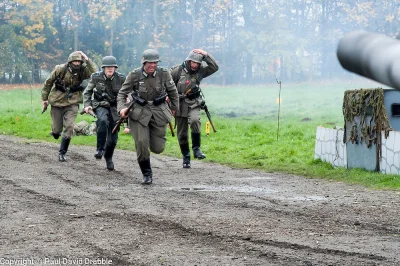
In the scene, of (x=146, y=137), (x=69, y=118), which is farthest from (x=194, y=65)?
(x=146, y=137)

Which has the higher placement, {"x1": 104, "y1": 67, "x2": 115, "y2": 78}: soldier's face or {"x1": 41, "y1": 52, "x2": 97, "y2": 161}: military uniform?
{"x1": 104, "y1": 67, "x2": 115, "y2": 78}: soldier's face

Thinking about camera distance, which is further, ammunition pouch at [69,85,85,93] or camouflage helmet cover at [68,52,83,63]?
ammunition pouch at [69,85,85,93]

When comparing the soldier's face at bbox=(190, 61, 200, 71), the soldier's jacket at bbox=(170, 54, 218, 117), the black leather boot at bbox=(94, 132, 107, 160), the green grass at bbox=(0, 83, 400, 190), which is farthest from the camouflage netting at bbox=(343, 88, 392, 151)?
the black leather boot at bbox=(94, 132, 107, 160)

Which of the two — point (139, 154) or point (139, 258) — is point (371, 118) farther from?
point (139, 258)

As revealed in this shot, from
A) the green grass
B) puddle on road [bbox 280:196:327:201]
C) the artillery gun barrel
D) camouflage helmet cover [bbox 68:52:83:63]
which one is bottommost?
the green grass

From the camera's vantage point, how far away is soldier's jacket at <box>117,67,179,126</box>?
41.6 feet

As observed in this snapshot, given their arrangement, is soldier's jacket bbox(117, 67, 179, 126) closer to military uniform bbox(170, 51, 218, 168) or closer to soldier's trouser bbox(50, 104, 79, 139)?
military uniform bbox(170, 51, 218, 168)

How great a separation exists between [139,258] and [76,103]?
1096cm

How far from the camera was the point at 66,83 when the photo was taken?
16625 millimetres

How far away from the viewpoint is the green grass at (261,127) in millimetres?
15812

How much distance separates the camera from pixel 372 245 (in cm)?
673

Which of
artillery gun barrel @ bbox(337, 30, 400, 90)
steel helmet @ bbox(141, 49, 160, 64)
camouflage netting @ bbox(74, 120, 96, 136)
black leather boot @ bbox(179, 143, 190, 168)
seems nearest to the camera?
artillery gun barrel @ bbox(337, 30, 400, 90)

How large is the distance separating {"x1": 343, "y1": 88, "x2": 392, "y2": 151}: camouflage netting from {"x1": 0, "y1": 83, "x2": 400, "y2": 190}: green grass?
554 mm

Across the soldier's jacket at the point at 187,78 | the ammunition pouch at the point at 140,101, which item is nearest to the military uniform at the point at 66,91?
the soldier's jacket at the point at 187,78
